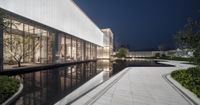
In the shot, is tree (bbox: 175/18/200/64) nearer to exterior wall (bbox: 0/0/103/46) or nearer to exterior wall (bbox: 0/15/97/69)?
exterior wall (bbox: 0/0/103/46)

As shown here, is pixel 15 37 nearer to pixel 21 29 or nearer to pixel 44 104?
pixel 21 29

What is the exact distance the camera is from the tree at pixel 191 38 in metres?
8.03

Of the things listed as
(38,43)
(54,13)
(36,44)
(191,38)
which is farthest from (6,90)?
(54,13)

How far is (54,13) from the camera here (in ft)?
81.7

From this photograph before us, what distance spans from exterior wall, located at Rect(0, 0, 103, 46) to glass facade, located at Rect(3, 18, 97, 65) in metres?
0.98

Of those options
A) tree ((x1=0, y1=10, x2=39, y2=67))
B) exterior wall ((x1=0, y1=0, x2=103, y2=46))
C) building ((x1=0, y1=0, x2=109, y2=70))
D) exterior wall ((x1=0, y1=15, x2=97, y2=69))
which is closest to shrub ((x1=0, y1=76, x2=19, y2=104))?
building ((x1=0, y1=0, x2=109, y2=70))

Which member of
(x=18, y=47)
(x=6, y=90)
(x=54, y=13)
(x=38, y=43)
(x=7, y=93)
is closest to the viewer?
(x=7, y=93)

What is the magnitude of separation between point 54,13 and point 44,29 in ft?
7.48

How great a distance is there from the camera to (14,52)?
66.4 ft

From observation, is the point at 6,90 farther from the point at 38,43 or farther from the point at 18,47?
the point at 38,43

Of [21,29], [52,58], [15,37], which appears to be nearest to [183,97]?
[15,37]

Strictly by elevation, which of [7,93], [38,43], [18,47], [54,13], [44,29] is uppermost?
[54,13]

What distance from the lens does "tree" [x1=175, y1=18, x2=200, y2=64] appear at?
26.4ft

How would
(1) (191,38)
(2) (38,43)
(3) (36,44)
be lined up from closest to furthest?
1. (1) (191,38)
2. (3) (36,44)
3. (2) (38,43)
